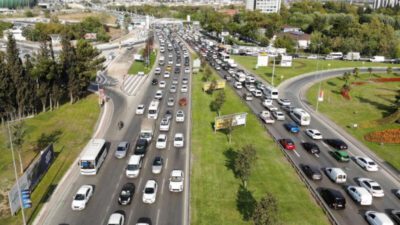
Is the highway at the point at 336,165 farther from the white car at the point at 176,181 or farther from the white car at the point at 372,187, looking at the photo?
the white car at the point at 176,181

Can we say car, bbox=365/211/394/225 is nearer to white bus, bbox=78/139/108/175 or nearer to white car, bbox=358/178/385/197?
white car, bbox=358/178/385/197

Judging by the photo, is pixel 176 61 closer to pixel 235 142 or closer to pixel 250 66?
pixel 250 66

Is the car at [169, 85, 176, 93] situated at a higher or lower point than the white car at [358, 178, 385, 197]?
higher

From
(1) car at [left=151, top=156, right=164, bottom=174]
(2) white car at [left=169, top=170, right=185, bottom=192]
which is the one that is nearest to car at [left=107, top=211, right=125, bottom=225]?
(2) white car at [left=169, top=170, right=185, bottom=192]

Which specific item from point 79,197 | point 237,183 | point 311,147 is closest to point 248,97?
point 311,147

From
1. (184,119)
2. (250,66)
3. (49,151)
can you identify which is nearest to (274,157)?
(184,119)

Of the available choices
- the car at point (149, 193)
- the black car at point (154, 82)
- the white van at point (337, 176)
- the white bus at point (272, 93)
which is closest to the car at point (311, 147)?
the white van at point (337, 176)
